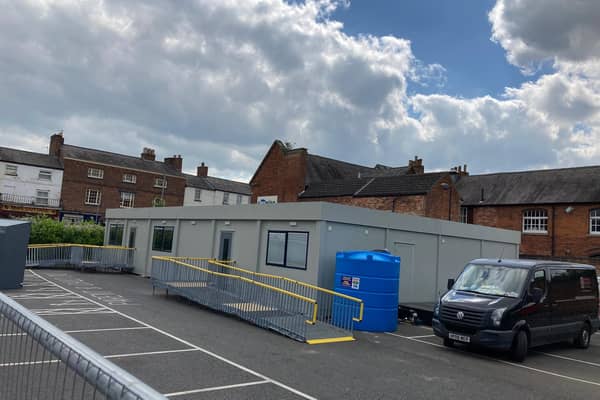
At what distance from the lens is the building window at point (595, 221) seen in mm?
32091

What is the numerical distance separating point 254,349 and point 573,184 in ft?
110

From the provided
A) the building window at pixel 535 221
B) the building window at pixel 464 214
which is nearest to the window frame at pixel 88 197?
the building window at pixel 464 214

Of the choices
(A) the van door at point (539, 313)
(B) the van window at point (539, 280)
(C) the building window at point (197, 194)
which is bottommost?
(A) the van door at point (539, 313)

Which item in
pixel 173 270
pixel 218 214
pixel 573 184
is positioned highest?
pixel 573 184

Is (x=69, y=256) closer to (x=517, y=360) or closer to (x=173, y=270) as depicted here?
(x=173, y=270)


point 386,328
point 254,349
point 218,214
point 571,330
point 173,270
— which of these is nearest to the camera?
point 254,349

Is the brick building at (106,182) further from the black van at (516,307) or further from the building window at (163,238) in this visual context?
the black van at (516,307)

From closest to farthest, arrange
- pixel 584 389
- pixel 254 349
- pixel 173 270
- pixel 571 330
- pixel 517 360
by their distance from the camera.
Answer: pixel 584 389 → pixel 254 349 → pixel 517 360 → pixel 571 330 → pixel 173 270

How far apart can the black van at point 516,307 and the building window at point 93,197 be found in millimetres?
43543

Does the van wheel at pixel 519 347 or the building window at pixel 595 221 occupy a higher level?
the building window at pixel 595 221

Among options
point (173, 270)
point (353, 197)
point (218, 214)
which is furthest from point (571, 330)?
point (353, 197)

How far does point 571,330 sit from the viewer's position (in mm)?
11750

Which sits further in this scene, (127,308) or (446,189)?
(446,189)

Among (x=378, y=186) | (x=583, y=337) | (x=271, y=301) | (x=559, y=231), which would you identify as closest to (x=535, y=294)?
(x=583, y=337)
